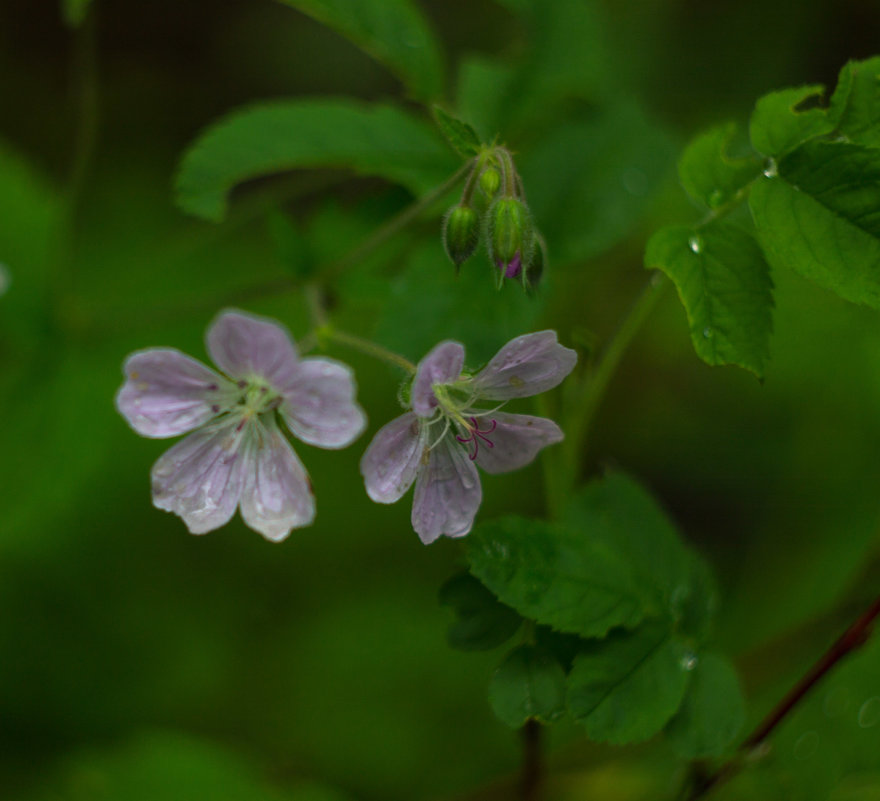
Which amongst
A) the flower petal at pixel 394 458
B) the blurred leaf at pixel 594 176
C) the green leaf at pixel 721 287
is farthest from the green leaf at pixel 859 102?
the flower petal at pixel 394 458

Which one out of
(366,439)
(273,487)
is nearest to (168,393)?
(273,487)

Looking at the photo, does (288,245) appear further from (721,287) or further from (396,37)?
(721,287)

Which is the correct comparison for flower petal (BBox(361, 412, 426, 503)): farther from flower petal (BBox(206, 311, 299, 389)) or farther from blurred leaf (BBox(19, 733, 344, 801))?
blurred leaf (BBox(19, 733, 344, 801))

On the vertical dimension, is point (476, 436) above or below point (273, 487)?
above

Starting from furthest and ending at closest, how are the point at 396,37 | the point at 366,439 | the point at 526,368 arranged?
the point at 366,439 → the point at 396,37 → the point at 526,368

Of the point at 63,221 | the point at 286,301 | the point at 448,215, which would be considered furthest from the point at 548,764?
the point at 63,221

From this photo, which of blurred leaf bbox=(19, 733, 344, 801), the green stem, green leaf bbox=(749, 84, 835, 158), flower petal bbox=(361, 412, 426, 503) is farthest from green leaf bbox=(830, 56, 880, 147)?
blurred leaf bbox=(19, 733, 344, 801)

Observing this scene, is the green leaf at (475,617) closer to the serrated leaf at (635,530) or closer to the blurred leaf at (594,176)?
the serrated leaf at (635,530)
